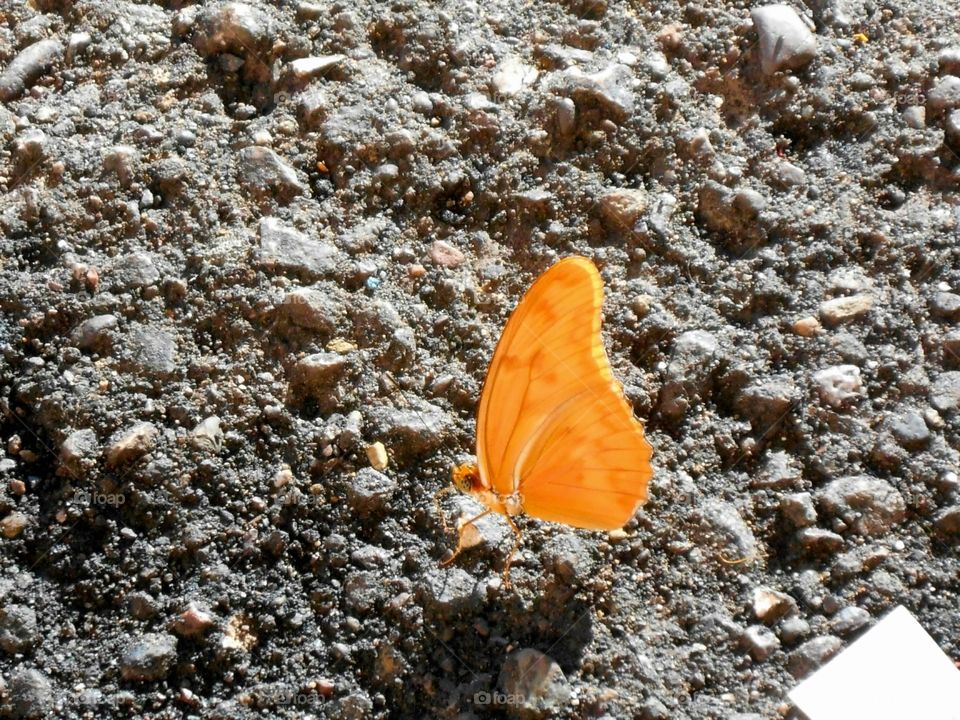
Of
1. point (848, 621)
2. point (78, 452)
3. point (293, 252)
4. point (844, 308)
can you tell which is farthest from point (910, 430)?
point (78, 452)

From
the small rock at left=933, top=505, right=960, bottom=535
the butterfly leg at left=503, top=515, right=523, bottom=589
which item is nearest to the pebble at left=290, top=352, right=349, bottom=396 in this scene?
the butterfly leg at left=503, top=515, right=523, bottom=589

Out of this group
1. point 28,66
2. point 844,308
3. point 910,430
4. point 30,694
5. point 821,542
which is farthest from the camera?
point 28,66

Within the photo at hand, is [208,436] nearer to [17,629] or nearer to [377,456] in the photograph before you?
[377,456]

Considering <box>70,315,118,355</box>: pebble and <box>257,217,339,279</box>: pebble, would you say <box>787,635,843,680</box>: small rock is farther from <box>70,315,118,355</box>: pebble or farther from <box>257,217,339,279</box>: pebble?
<box>70,315,118,355</box>: pebble

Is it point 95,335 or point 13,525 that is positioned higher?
point 95,335

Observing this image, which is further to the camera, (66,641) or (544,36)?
(544,36)

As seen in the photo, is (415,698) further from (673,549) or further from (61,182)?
(61,182)

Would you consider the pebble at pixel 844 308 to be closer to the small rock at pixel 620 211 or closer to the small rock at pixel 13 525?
the small rock at pixel 620 211

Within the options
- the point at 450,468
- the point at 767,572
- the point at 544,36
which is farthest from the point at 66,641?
the point at 544,36
